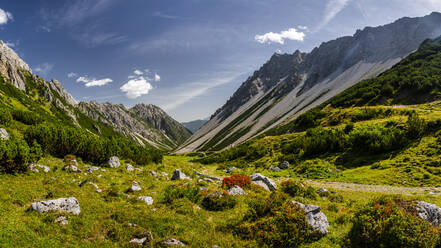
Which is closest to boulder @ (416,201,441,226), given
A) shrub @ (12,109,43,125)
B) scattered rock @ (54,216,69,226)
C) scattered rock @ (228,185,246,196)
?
scattered rock @ (228,185,246,196)

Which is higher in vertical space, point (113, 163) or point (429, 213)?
point (113, 163)

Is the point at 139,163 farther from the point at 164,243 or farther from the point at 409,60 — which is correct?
the point at 409,60

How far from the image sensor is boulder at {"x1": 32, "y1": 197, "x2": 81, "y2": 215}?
36.5 ft

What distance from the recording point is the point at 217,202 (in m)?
15.5

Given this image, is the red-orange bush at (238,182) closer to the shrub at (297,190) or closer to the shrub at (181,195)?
the shrub at (297,190)

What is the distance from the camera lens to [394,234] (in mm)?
9219

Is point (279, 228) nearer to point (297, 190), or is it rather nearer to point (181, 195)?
point (181, 195)

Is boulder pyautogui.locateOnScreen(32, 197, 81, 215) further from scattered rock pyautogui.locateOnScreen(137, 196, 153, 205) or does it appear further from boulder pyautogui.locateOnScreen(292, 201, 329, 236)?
boulder pyautogui.locateOnScreen(292, 201, 329, 236)

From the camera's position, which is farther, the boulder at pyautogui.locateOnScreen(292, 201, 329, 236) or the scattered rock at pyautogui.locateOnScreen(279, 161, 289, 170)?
the scattered rock at pyautogui.locateOnScreen(279, 161, 289, 170)

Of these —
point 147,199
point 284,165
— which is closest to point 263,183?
point 147,199

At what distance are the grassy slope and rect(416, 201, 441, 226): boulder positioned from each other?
3716 millimetres

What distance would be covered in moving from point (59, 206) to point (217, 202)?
10111 mm

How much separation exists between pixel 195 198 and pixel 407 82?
342ft

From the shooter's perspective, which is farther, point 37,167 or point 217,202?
point 37,167
